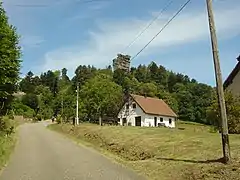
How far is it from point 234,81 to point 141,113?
37812 millimetres

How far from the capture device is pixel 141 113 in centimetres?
7725

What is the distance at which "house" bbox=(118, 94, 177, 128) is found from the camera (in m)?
77.1

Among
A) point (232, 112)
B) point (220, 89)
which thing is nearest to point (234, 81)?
point (232, 112)

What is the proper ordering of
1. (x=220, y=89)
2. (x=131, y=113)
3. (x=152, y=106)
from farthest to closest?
1. (x=152, y=106)
2. (x=131, y=113)
3. (x=220, y=89)

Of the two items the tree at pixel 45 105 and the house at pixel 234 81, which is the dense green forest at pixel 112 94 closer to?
the tree at pixel 45 105

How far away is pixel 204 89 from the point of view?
12281cm

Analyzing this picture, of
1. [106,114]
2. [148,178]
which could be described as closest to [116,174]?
[148,178]

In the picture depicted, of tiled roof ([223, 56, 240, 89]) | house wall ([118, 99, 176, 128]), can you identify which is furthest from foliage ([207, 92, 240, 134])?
house wall ([118, 99, 176, 128])

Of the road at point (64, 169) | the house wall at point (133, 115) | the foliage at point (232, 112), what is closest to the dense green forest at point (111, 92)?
the house wall at point (133, 115)

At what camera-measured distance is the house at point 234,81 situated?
1568 inches

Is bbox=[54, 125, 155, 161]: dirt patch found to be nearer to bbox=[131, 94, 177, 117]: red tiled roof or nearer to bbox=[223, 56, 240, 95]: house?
bbox=[223, 56, 240, 95]: house

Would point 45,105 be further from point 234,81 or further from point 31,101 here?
point 234,81

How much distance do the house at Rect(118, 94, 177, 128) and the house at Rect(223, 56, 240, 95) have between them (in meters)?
36.0

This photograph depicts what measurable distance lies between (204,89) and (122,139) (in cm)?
9812
